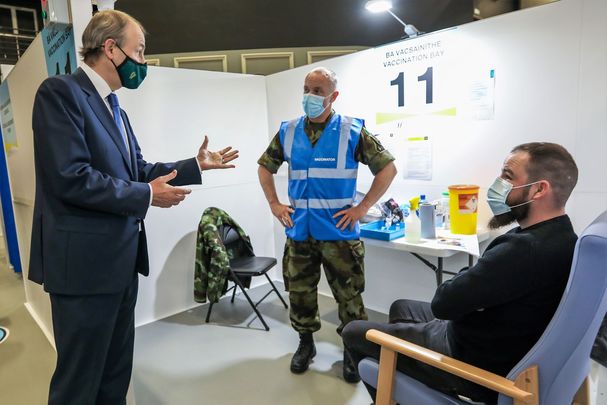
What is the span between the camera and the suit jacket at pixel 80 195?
1198 millimetres

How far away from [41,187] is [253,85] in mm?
2612

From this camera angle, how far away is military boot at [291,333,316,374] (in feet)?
7.52

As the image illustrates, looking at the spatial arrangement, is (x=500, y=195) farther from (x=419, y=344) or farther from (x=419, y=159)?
(x=419, y=159)

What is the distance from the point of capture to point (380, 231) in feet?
7.75

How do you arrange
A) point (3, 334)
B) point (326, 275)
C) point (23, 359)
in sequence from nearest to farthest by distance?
point (326, 275) < point (23, 359) < point (3, 334)

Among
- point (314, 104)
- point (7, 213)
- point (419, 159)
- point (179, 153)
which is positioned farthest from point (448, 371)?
point (7, 213)

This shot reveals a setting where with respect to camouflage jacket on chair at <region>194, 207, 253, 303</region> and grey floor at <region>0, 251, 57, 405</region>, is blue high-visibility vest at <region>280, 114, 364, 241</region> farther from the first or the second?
grey floor at <region>0, 251, 57, 405</region>

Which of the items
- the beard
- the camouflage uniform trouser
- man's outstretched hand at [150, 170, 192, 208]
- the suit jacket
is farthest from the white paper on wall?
the suit jacket

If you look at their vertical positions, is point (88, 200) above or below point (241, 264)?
above

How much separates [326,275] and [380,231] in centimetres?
44

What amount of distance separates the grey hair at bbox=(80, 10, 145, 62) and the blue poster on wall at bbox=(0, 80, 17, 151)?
2.02 meters

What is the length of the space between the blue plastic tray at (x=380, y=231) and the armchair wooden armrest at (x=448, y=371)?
107 cm

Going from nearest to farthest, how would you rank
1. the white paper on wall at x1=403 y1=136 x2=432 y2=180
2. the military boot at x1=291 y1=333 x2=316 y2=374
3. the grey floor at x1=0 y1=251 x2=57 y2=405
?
the grey floor at x1=0 y1=251 x2=57 y2=405 → the military boot at x1=291 y1=333 x2=316 y2=374 → the white paper on wall at x1=403 y1=136 x2=432 y2=180

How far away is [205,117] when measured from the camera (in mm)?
3309
